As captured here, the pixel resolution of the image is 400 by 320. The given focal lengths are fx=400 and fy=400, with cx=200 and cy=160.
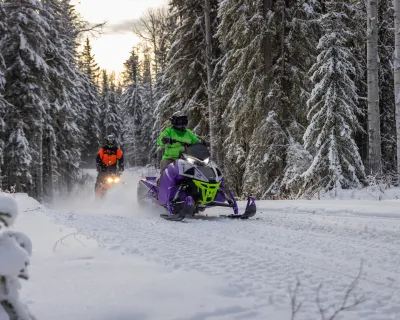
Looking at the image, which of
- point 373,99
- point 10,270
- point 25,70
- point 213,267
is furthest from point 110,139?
point 10,270

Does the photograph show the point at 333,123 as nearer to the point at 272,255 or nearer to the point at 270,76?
the point at 270,76

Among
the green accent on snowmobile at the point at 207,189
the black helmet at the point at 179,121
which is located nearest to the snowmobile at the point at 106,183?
the black helmet at the point at 179,121

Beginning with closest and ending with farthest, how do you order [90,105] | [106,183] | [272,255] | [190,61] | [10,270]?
[10,270] < [272,255] < [106,183] < [190,61] < [90,105]

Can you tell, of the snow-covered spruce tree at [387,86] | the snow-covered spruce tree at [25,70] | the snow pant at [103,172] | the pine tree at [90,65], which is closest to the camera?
the snow pant at [103,172]

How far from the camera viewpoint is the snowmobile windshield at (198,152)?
776cm

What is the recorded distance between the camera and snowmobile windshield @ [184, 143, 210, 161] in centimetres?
776

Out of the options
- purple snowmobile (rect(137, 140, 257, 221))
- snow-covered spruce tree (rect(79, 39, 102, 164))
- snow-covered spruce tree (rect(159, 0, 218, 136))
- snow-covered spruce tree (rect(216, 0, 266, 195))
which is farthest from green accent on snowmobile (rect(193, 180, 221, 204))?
snow-covered spruce tree (rect(79, 39, 102, 164))

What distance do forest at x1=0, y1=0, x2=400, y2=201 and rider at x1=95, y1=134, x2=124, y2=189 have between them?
3951mm

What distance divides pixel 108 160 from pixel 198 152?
22.6 feet

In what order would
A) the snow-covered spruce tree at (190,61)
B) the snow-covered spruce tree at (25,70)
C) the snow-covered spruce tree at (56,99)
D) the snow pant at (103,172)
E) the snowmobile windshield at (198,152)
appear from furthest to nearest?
the snow-covered spruce tree at (56,99) → the snow-covered spruce tree at (25,70) → the snow-covered spruce tree at (190,61) → the snow pant at (103,172) → the snowmobile windshield at (198,152)

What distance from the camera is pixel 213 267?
3.71 meters

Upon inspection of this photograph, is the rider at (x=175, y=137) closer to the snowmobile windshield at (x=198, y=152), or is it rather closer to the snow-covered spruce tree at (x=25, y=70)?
the snowmobile windshield at (x=198, y=152)

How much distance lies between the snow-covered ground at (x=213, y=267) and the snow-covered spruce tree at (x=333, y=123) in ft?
14.9

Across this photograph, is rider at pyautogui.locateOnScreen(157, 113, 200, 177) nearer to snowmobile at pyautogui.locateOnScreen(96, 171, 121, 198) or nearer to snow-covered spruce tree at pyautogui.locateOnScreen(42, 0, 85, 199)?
snowmobile at pyautogui.locateOnScreen(96, 171, 121, 198)
